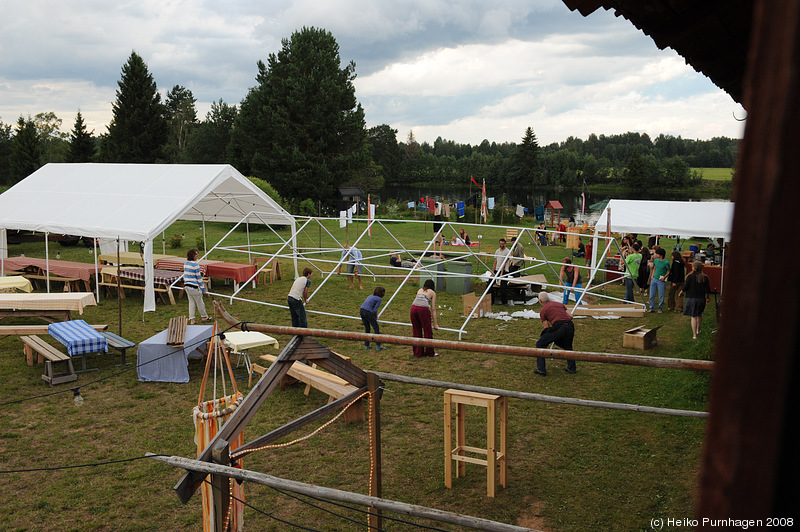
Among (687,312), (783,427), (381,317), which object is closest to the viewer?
(783,427)

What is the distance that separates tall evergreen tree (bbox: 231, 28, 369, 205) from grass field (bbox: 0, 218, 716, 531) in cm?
3179

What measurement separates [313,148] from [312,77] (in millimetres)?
5112

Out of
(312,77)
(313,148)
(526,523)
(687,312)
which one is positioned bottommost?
(526,523)

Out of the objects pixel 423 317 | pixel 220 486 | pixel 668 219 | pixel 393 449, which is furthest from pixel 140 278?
pixel 668 219

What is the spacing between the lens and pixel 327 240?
29266mm

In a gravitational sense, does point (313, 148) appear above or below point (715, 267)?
above

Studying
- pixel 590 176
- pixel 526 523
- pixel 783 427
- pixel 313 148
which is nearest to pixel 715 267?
pixel 526 523

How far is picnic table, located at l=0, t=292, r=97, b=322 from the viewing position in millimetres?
12188

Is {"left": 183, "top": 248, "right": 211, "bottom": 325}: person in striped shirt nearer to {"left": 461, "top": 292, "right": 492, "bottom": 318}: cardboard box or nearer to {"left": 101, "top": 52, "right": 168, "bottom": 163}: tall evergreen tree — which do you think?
{"left": 461, "top": 292, "right": 492, "bottom": 318}: cardboard box

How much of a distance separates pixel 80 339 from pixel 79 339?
0.05 feet

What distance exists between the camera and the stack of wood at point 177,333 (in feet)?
32.8

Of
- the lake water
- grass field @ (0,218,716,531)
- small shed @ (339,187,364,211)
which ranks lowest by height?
grass field @ (0,218,716,531)

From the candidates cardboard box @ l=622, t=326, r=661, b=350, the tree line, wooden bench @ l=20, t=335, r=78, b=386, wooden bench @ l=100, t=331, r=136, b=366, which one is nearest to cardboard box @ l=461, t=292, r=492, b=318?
cardboard box @ l=622, t=326, r=661, b=350

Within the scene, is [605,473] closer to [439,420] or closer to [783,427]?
[439,420]
